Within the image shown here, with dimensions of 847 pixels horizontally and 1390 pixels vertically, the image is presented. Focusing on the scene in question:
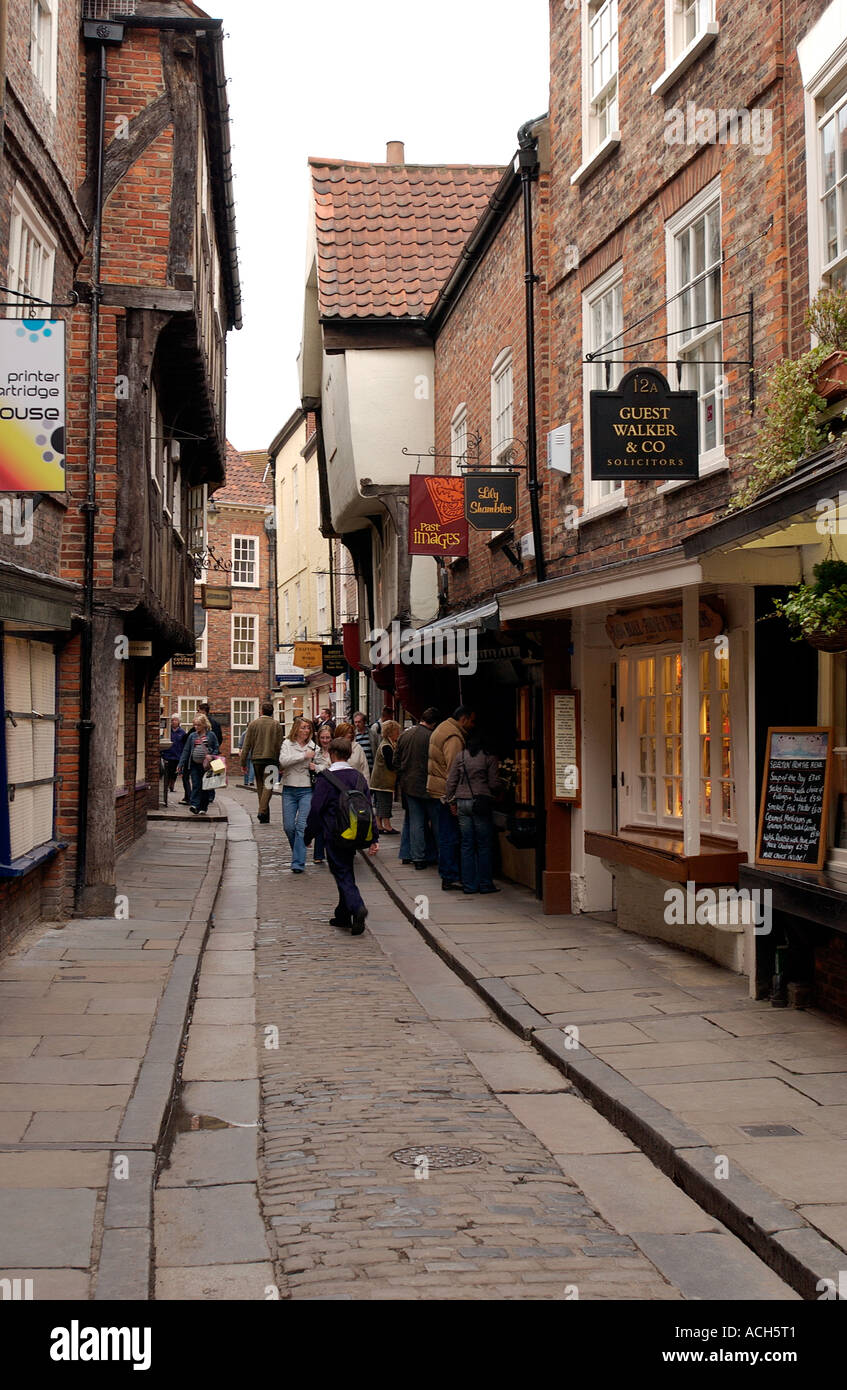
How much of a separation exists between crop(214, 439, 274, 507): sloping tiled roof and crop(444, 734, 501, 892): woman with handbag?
37.9 meters

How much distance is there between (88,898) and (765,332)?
25.1ft

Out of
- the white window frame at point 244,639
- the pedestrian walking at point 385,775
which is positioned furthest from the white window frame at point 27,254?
the white window frame at point 244,639

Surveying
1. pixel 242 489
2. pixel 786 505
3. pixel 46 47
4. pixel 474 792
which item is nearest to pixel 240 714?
pixel 242 489

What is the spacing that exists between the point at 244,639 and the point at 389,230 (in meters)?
29.6

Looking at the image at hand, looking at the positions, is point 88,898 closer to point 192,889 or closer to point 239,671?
point 192,889

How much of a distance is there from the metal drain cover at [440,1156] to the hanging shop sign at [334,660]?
2665 cm

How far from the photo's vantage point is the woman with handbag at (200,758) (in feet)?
76.6

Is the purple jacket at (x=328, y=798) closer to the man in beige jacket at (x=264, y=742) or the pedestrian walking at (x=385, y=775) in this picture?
the pedestrian walking at (x=385, y=775)

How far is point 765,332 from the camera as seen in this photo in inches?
330

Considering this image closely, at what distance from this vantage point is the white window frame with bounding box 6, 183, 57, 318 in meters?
10.1

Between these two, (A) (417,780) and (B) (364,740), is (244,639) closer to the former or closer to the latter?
(B) (364,740)

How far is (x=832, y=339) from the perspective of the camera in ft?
24.2

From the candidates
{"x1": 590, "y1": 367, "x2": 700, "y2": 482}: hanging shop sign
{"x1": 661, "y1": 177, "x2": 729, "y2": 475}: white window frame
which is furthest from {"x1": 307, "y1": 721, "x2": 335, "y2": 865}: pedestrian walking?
{"x1": 661, "y1": 177, "x2": 729, "y2": 475}: white window frame
